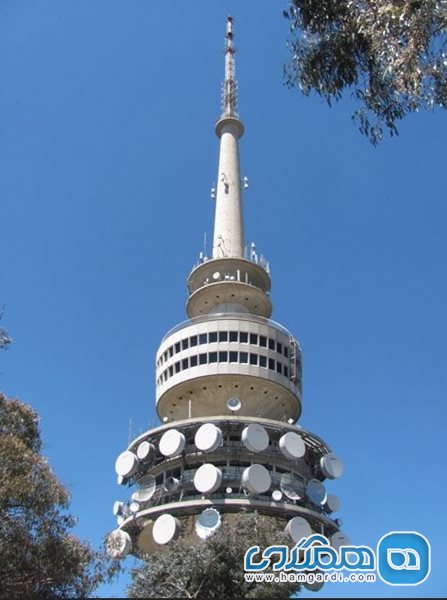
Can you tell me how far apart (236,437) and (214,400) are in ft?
15.7

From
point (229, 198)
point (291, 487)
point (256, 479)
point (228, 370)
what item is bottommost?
point (256, 479)

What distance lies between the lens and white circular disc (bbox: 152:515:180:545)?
2207 inches

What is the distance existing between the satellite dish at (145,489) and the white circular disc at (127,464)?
128cm

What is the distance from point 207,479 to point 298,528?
8.15 metres

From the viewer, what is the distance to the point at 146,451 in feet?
208

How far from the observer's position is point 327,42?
19.6 meters

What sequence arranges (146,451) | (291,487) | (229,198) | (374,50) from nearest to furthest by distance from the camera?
(374,50), (291,487), (146,451), (229,198)

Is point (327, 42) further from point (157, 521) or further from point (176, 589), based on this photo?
point (157, 521)

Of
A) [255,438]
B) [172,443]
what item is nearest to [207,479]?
[172,443]

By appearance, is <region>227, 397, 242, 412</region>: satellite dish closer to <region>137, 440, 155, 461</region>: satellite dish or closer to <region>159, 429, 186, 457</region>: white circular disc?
<region>159, 429, 186, 457</region>: white circular disc

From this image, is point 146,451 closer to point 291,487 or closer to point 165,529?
point 165,529

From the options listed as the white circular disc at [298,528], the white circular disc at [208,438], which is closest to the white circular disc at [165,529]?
the white circular disc at [208,438]

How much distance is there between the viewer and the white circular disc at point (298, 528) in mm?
54750

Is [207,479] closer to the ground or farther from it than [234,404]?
closer to the ground
